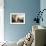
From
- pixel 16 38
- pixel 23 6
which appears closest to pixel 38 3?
pixel 23 6

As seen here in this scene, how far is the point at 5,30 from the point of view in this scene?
5387 mm

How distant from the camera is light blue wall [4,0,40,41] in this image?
17.7 feet

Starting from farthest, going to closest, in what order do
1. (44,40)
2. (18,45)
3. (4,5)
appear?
(4,5), (18,45), (44,40)

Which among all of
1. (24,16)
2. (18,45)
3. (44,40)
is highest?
(24,16)

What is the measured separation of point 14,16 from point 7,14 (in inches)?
11.8

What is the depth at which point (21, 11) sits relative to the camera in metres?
5.40

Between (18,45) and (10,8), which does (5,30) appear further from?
(18,45)

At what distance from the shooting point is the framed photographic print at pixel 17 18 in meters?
5.42

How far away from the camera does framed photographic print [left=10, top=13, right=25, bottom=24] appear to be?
17.8 ft

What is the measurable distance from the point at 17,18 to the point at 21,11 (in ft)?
1.10

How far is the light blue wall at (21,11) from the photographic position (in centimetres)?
539

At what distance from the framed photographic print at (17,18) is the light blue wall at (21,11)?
123 mm

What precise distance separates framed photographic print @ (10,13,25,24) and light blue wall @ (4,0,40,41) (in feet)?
0.40

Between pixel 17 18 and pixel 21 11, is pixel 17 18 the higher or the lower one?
the lower one
